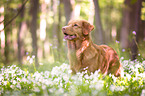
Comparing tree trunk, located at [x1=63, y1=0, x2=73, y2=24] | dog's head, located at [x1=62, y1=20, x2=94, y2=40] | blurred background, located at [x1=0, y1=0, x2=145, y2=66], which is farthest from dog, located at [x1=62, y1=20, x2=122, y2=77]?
tree trunk, located at [x1=63, y1=0, x2=73, y2=24]

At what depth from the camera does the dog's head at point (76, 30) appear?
456 cm

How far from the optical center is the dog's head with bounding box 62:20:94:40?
180 inches

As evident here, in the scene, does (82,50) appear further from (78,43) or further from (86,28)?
(86,28)

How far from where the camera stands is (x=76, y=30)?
4652mm

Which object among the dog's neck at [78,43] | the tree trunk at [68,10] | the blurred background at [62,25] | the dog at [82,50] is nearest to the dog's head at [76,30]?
the dog at [82,50]

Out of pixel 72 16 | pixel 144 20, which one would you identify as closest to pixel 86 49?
pixel 72 16

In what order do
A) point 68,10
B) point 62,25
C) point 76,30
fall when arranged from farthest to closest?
point 62,25 → point 68,10 → point 76,30

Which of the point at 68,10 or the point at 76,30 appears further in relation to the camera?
the point at 68,10

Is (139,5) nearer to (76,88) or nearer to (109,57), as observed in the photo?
(109,57)

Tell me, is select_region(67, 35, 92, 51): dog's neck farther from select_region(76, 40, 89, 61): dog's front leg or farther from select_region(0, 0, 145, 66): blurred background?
select_region(0, 0, 145, 66): blurred background

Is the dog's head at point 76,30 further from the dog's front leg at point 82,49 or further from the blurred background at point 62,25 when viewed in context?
the blurred background at point 62,25

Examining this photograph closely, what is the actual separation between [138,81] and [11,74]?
3117mm

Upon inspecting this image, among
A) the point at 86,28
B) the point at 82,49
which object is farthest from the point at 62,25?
the point at 82,49

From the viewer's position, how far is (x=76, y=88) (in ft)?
10.9
